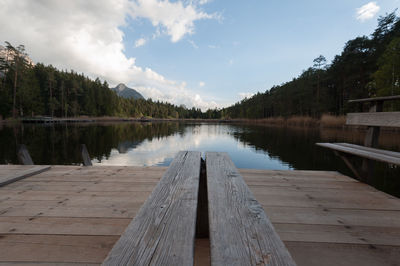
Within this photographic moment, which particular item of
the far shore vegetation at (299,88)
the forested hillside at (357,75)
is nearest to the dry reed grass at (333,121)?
the far shore vegetation at (299,88)

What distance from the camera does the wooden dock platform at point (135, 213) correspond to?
3.31 feet

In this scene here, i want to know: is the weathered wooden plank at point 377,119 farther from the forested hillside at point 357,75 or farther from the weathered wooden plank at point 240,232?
the forested hillside at point 357,75

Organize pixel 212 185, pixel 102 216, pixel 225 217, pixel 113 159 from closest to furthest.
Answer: pixel 225 217 < pixel 212 185 < pixel 102 216 < pixel 113 159

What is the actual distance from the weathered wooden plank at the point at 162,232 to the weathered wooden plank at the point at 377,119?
2422mm

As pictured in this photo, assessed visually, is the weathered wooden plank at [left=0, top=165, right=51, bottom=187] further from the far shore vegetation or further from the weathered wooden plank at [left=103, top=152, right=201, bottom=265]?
the far shore vegetation

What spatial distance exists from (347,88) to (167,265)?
3049 centimetres

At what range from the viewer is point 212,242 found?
1.98 feet

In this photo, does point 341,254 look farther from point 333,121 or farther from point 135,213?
point 333,121

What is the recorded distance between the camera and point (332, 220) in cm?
135

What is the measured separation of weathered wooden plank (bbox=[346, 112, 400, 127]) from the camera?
6.50 ft

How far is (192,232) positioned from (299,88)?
37231 mm

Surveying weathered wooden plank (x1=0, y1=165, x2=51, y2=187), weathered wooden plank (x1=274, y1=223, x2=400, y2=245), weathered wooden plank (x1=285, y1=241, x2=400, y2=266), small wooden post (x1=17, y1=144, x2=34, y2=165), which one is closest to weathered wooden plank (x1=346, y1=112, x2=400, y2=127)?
weathered wooden plank (x1=274, y1=223, x2=400, y2=245)

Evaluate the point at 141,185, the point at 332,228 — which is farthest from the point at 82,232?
the point at 332,228

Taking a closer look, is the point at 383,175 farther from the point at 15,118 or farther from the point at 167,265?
the point at 15,118
